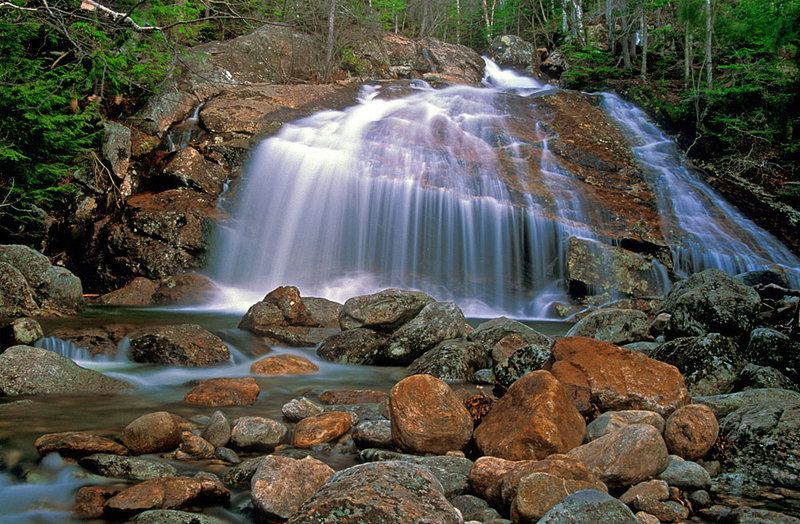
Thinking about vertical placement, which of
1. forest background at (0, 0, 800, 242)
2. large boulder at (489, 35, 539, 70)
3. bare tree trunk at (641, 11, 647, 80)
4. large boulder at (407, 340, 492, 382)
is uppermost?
large boulder at (489, 35, 539, 70)

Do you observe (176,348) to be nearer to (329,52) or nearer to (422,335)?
(422,335)

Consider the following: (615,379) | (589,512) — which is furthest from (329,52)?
(589,512)

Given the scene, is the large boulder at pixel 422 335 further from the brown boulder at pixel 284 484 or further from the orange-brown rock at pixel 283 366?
the brown boulder at pixel 284 484

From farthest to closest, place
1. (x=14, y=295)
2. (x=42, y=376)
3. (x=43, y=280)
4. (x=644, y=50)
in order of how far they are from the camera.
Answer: (x=644, y=50), (x=43, y=280), (x=14, y=295), (x=42, y=376)

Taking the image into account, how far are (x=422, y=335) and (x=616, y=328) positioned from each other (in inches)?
112

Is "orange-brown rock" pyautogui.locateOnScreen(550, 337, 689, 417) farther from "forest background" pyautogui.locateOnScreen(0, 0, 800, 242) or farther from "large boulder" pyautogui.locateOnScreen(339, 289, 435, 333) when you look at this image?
"large boulder" pyautogui.locateOnScreen(339, 289, 435, 333)

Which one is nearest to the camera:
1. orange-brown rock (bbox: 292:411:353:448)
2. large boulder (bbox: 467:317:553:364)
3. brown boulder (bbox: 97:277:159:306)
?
orange-brown rock (bbox: 292:411:353:448)

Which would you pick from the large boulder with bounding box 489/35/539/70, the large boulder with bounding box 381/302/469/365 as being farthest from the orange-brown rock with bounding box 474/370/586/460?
the large boulder with bounding box 489/35/539/70

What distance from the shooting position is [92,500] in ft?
10.3

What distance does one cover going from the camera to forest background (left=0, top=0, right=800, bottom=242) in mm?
7652

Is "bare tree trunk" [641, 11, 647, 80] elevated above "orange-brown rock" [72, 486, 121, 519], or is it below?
above

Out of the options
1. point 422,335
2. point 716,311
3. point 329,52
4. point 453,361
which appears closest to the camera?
point 453,361

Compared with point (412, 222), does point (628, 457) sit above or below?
below

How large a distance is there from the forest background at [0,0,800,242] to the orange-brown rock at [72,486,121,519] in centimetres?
332
